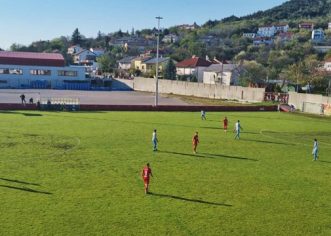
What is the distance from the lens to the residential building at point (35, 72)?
90562 mm

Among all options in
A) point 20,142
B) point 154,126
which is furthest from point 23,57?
point 20,142

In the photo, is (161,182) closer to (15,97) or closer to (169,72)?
(15,97)

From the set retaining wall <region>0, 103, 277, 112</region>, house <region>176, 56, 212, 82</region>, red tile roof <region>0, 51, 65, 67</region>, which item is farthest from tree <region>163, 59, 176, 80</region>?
A: retaining wall <region>0, 103, 277, 112</region>

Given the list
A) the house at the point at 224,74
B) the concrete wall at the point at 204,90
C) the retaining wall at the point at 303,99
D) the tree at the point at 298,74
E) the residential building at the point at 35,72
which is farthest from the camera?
the house at the point at 224,74

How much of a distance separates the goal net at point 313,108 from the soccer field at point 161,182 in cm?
1862

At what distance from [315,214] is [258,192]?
120 inches

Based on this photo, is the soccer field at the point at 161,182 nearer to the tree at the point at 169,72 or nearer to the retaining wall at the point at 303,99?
the retaining wall at the point at 303,99

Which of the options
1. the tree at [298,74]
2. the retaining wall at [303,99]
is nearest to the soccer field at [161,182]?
the retaining wall at [303,99]

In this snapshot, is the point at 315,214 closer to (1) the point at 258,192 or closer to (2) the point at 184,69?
(1) the point at 258,192

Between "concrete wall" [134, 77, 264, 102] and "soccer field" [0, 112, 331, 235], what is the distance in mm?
30378

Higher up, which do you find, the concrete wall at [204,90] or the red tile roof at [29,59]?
the red tile roof at [29,59]

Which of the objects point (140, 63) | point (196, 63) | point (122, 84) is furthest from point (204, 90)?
point (140, 63)

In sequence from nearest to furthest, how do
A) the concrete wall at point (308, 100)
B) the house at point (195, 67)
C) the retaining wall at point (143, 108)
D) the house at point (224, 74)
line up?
the retaining wall at point (143, 108)
the concrete wall at point (308, 100)
the house at point (224, 74)
the house at point (195, 67)

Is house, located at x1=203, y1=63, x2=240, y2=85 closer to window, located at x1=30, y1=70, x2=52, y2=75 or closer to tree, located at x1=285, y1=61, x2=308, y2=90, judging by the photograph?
tree, located at x1=285, y1=61, x2=308, y2=90
